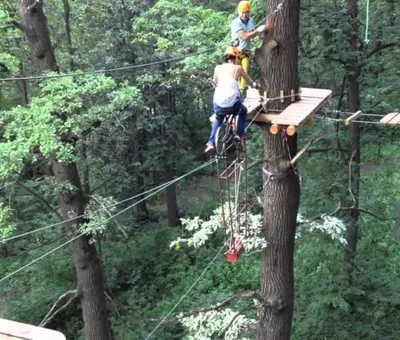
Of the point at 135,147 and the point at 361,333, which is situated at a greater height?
the point at 135,147

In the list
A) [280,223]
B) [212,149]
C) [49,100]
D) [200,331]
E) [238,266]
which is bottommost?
[238,266]

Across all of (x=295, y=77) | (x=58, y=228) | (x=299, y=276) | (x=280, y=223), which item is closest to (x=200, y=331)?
(x=280, y=223)

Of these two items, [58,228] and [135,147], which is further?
[135,147]

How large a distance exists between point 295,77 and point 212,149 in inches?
47.2

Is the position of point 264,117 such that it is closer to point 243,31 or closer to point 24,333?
point 243,31

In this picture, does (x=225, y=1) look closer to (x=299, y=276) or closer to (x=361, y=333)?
(x=299, y=276)

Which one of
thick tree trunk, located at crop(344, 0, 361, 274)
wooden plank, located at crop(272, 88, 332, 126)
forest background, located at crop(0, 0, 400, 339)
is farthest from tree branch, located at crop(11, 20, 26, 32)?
thick tree trunk, located at crop(344, 0, 361, 274)

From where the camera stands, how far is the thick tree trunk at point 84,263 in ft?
24.6

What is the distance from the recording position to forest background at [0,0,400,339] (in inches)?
259

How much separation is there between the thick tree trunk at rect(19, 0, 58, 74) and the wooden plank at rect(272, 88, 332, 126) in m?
4.12

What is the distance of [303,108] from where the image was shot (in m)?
4.80

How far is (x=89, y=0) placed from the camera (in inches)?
534

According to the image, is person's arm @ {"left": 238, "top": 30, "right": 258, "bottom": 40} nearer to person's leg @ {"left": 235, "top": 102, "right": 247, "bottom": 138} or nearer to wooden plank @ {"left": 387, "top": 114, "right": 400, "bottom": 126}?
person's leg @ {"left": 235, "top": 102, "right": 247, "bottom": 138}

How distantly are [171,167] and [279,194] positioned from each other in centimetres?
968
